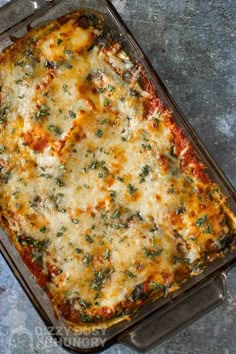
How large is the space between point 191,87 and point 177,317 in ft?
3.93

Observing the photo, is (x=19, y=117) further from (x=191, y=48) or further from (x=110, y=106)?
(x=191, y=48)

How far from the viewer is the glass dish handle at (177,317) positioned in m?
2.68

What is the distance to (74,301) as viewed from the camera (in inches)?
102

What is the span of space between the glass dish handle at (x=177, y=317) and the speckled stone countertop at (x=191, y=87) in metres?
0.26

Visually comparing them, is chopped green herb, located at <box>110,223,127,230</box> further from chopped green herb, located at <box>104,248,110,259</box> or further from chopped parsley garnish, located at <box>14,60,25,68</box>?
chopped parsley garnish, located at <box>14,60,25,68</box>

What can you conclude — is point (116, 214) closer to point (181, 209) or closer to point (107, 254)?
point (107, 254)

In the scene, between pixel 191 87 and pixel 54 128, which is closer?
pixel 54 128

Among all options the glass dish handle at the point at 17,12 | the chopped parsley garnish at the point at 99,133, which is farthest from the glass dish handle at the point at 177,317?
the glass dish handle at the point at 17,12

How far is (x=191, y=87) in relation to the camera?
303cm

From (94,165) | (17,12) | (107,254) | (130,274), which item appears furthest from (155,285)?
(17,12)

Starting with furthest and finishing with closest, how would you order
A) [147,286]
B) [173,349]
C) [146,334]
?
[173,349], [146,334], [147,286]

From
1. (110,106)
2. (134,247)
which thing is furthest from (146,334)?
(110,106)

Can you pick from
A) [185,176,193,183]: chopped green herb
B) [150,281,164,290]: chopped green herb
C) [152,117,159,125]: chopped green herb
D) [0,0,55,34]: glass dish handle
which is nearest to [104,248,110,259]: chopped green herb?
[150,281,164,290]: chopped green herb

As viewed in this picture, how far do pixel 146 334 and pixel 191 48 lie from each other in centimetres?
150
